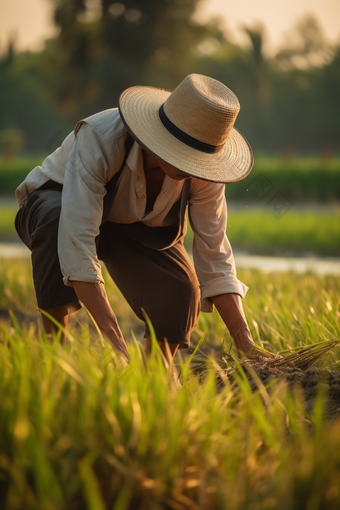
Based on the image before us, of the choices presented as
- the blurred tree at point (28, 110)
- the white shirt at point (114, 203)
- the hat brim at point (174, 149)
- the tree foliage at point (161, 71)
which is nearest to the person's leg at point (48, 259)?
the white shirt at point (114, 203)

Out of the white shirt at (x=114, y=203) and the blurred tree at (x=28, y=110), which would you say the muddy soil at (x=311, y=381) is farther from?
the blurred tree at (x=28, y=110)

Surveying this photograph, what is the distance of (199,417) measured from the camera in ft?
3.63

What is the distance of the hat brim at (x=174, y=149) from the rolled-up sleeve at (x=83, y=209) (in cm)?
14

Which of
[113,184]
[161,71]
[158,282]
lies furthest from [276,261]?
[161,71]

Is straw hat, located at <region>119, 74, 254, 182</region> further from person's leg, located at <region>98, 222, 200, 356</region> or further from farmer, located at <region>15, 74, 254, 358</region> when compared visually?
person's leg, located at <region>98, 222, 200, 356</region>

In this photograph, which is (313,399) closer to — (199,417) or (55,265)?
(199,417)

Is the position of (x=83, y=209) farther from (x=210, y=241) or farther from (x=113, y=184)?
(x=210, y=241)

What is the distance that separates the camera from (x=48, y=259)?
1.80 metres

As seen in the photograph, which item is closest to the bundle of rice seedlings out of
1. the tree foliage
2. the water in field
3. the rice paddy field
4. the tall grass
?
the rice paddy field

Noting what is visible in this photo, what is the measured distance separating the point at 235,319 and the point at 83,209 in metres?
0.66

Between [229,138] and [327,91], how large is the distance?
2432cm

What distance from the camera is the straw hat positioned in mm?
1559

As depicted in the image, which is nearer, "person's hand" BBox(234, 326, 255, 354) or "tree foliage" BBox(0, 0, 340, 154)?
"person's hand" BBox(234, 326, 255, 354)

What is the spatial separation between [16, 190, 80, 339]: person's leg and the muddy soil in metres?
0.69
